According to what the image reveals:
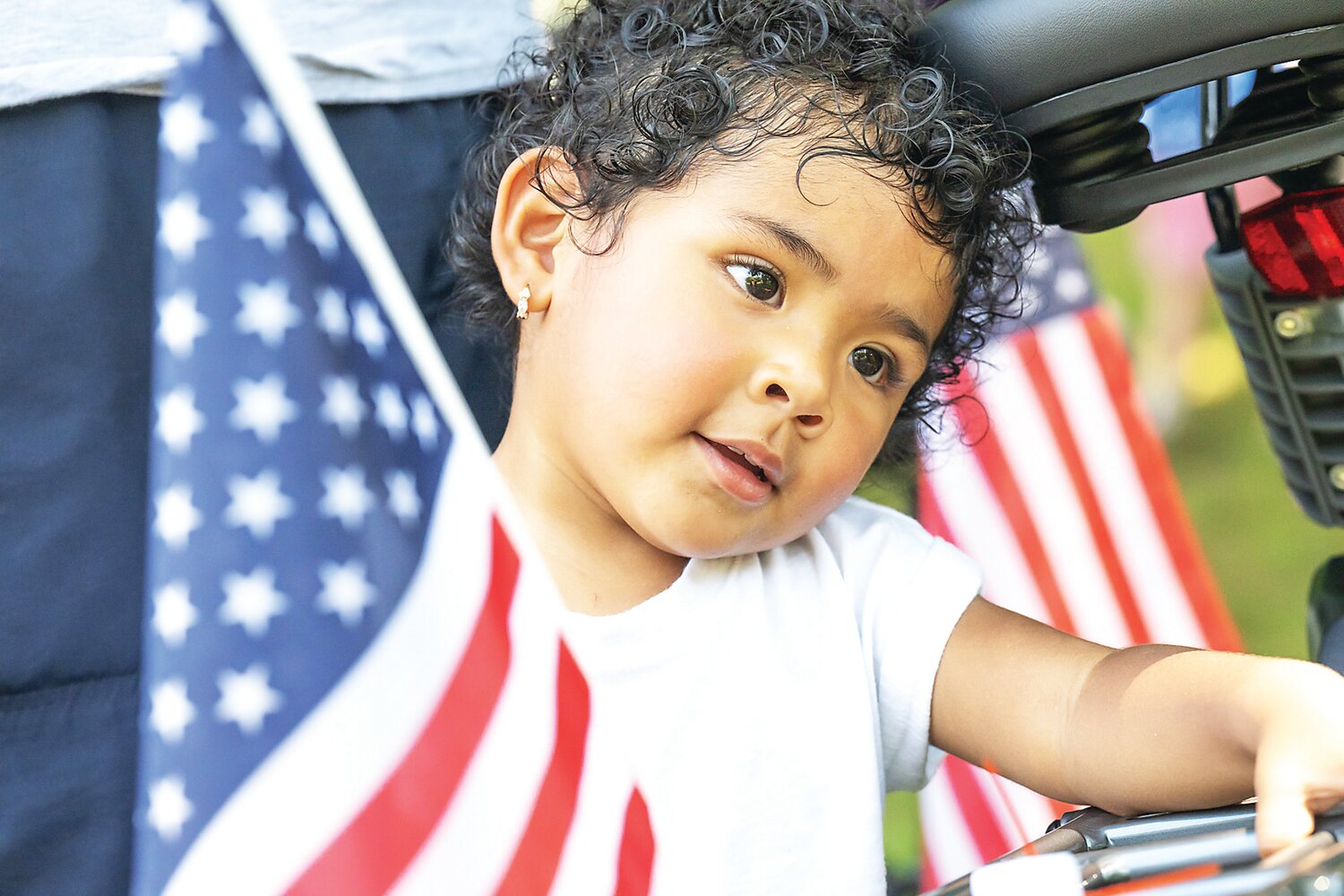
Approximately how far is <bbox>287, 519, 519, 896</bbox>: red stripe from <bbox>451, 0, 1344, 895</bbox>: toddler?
24cm

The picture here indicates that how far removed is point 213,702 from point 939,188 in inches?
26.6

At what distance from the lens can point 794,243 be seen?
1033 millimetres

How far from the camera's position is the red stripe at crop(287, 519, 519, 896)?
712 millimetres

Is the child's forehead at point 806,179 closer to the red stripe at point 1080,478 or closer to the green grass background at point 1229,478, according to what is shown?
the red stripe at point 1080,478

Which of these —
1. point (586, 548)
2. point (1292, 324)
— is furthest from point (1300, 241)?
point (586, 548)

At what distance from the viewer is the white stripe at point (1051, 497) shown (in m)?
1.75

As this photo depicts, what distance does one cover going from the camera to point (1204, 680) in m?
0.97

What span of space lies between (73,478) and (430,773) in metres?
0.55

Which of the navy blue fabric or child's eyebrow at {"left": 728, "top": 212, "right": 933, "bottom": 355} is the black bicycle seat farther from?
the navy blue fabric

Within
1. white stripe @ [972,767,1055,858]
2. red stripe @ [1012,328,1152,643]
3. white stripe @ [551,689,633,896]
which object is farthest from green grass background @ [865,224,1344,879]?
white stripe @ [551,689,633,896]

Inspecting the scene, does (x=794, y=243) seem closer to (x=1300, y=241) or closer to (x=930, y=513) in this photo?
(x=1300, y=241)

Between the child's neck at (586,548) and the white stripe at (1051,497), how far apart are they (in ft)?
2.34

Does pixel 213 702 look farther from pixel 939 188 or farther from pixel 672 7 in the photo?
pixel 672 7

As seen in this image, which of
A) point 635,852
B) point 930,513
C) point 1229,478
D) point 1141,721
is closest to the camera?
point 635,852
